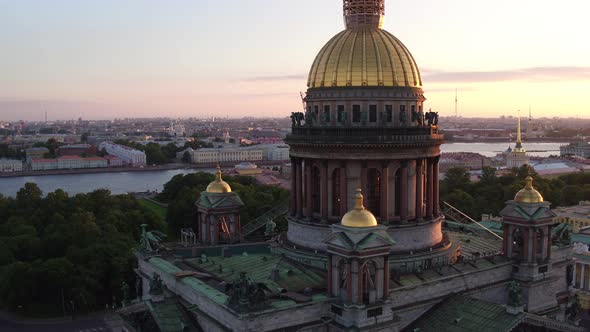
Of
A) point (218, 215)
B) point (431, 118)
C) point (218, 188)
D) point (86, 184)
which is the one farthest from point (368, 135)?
point (86, 184)

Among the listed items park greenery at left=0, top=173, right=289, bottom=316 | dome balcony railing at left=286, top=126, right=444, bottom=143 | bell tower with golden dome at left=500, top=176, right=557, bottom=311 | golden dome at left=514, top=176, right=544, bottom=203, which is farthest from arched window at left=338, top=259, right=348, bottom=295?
park greenery at left=0, top=173, right=289, bottom=316

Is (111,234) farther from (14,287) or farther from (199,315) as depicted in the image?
(199,315)

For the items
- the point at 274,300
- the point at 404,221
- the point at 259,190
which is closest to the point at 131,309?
the point at 274,300

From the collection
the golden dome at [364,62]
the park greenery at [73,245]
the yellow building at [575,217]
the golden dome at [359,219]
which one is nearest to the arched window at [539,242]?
the golden dome at [364,62]

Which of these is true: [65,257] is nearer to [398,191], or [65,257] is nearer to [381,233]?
[398,191]

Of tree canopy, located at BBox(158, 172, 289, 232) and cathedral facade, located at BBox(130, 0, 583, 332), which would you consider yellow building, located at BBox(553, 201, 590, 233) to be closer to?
tree canopy, located at BBox(158, 172, 289, 232)

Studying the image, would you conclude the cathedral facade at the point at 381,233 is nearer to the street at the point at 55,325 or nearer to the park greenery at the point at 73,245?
the street at the point at 55,325
